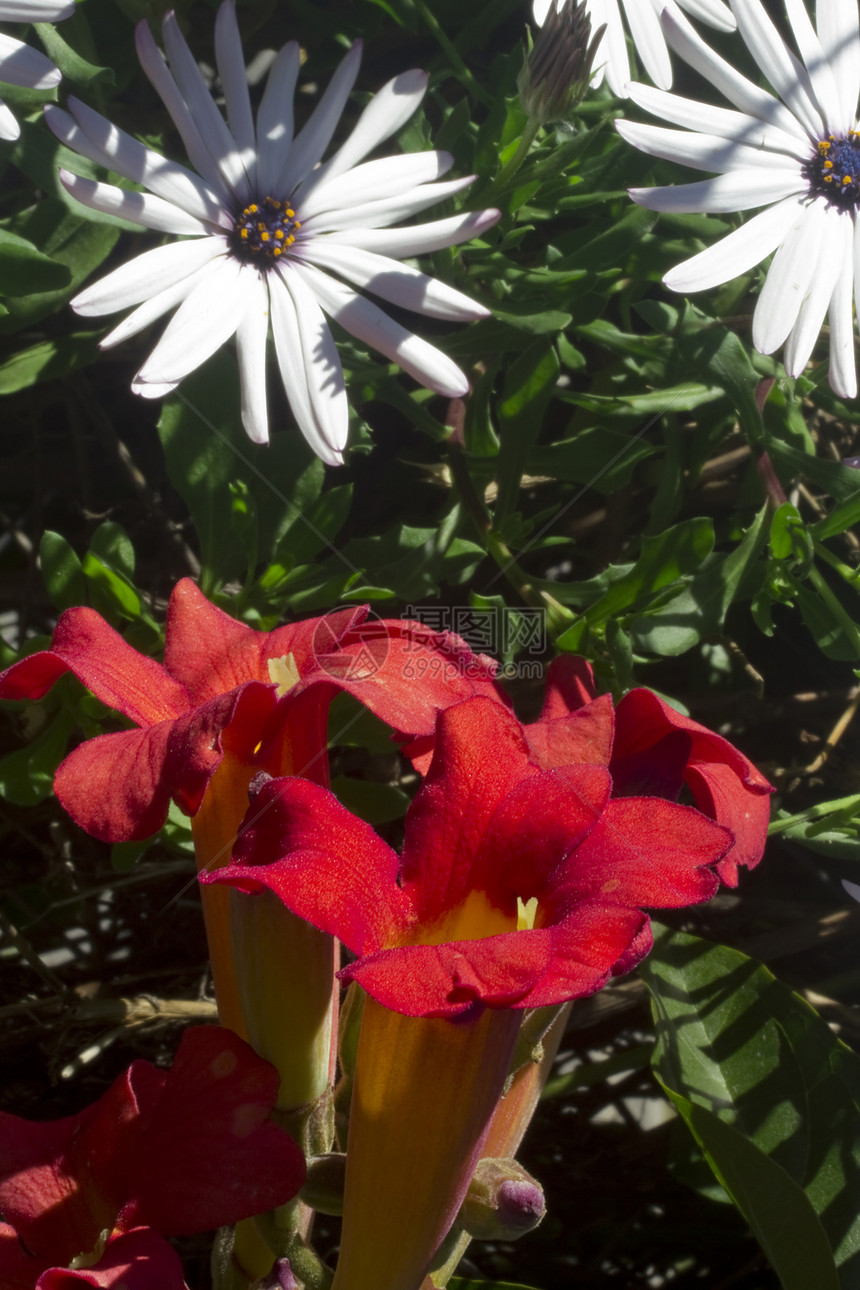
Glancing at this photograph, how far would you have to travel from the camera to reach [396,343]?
75 cm

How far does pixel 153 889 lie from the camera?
3.67ft

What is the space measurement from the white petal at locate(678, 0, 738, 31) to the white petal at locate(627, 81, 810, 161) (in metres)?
0.08

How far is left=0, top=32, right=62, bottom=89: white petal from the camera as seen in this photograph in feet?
2.23

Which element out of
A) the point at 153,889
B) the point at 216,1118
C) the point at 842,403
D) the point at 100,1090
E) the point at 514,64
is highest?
the point at 514,64

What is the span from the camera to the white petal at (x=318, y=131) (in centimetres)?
81

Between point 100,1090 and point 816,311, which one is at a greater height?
point 816,311

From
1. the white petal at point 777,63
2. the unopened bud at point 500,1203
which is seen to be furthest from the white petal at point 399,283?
the unopened bud at point 500,1203

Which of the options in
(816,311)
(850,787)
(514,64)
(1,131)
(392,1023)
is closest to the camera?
(392,1023)

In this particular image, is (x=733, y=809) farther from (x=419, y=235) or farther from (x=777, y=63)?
(x=777, y=63)

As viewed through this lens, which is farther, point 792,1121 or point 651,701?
point 792,1121

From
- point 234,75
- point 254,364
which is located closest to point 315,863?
point 254,364

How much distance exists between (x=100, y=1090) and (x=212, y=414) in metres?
0.72

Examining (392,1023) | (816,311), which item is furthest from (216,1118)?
(816,311)

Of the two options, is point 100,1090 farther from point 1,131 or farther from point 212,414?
point 1,131
